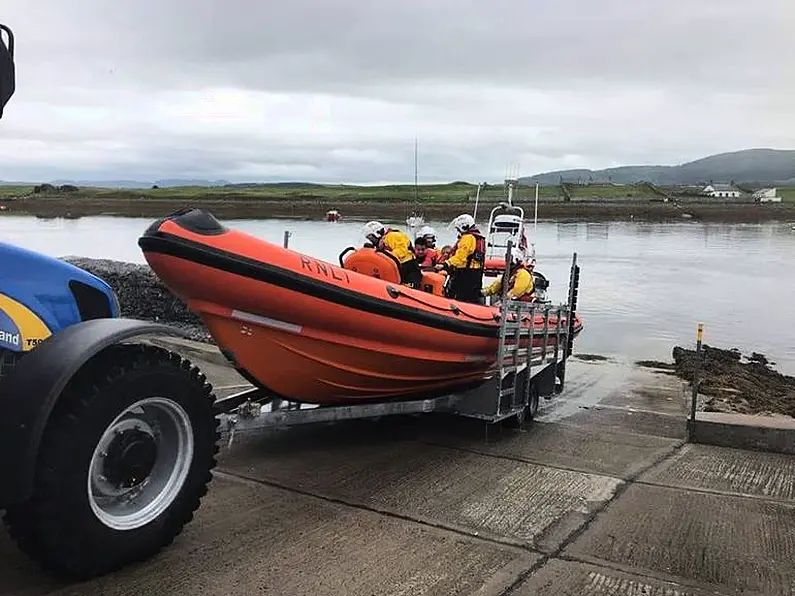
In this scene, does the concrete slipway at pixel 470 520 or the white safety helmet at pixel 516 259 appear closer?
the concrete slipway at pixel 470 520

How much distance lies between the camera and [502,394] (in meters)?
5.97

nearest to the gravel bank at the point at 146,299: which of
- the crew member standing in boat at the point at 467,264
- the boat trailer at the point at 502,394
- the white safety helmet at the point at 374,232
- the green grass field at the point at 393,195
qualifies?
the white safety helmet at the point at 374,232

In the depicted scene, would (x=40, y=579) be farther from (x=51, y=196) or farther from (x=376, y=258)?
(x=51, y=196)

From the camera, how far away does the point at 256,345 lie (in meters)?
4.62

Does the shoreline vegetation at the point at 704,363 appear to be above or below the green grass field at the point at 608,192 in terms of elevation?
below

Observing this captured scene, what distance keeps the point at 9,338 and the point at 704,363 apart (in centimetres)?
1064

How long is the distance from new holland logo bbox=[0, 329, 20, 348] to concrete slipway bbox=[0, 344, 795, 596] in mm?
902

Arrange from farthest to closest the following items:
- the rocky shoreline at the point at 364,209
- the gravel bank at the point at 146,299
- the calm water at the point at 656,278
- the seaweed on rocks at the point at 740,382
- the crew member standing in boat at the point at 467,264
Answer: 1. the rocky shoreline at the point at 364,209
2. the calm water at the point at 656,278
3. the gravel bank at the point at 146,299
4. the seaweed on rocks at the point at 740,382
5. the crew member standing in boat at the point at 467,264

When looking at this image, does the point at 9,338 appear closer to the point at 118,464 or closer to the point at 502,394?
the point at 118,464

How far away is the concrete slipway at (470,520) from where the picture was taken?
10.8 feet

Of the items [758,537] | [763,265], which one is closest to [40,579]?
[758,537]

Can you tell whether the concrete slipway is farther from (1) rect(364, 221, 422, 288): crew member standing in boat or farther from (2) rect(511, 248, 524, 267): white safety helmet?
(2) rect(511, 248, 524, 267): white safety helmet

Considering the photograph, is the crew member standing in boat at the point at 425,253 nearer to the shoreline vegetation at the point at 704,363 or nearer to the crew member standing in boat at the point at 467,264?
the crew member standing in boat at the point at 467,264

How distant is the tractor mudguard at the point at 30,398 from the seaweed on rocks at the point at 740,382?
699cm
